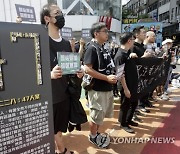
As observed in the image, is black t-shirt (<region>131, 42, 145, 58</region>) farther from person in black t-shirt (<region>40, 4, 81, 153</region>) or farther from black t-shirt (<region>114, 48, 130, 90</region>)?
person in black t-shirt (<region>40, 4, 81, 153</region>)

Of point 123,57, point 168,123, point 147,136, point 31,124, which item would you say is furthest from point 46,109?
point 168,123

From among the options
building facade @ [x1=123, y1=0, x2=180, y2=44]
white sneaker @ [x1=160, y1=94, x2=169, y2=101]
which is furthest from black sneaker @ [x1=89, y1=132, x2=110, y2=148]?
building facade @ [x1=123, y1=0, x2=180, y2=44]

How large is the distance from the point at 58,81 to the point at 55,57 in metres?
0.25

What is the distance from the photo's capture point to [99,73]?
3047mm

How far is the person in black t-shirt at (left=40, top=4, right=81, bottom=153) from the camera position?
7.72ft

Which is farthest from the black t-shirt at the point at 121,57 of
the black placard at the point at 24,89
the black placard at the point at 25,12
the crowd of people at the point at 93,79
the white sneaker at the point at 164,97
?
the white sneaker at the point at 164,97

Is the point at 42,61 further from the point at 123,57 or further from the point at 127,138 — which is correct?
the point at 127,138

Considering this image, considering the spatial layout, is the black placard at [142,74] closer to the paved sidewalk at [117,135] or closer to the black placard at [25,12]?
the paved sidewalk at [117,135]

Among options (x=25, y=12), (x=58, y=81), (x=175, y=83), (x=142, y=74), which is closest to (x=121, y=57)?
(x=142, y=74)

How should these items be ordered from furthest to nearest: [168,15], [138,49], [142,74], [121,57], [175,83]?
[168,15] → [175,83] → [138,49] → [142,74] → [121,57]

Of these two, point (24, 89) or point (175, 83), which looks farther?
point (175, 83)

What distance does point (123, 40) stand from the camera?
147 inches

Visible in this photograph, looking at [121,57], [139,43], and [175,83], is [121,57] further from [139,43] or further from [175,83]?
[175,83]

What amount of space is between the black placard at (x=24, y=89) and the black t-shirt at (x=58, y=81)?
72 cm
